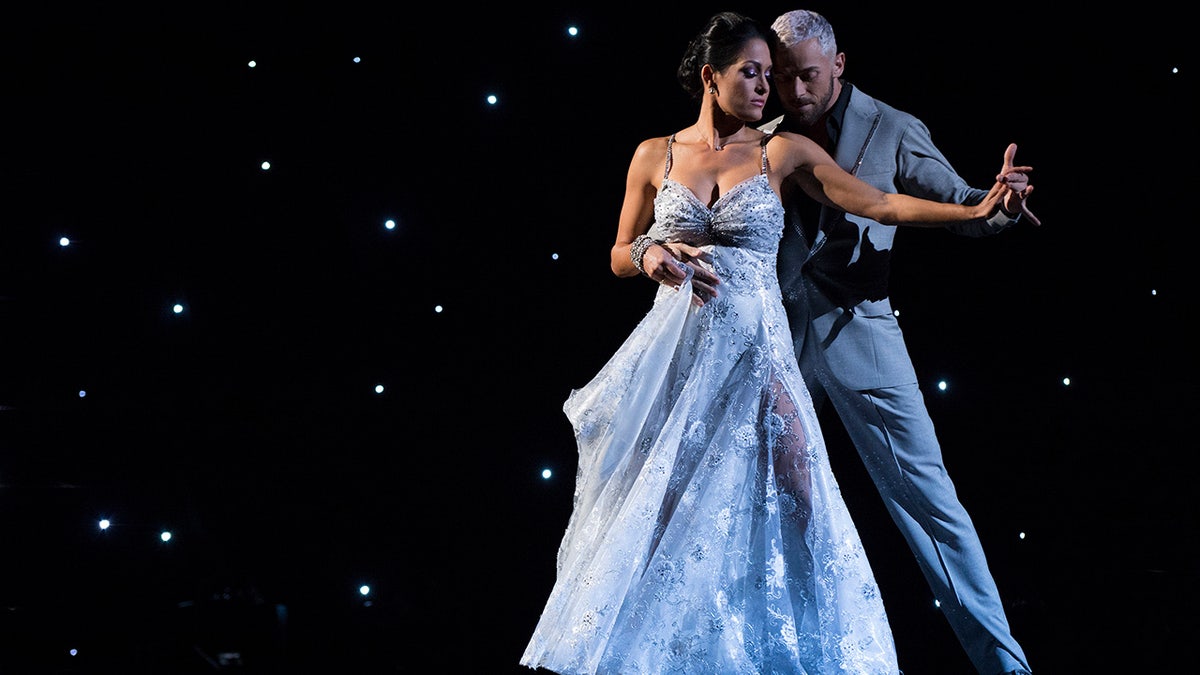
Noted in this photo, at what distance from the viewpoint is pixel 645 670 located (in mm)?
2248

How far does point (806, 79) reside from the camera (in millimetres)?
2678

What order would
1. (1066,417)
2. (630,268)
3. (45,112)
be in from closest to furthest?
(630,268) < (45,112) < (1066,417)

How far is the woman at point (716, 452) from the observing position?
230cm

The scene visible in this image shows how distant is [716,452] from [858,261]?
2.14 feet

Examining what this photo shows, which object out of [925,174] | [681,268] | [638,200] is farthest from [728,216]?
[925,174]

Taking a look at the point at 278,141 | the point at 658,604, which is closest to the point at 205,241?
the point at 278,141

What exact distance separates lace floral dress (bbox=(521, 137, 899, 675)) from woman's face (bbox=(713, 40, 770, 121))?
0.17 metres

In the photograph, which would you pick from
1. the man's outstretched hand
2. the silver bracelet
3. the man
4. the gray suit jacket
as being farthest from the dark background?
the man's outstretched hand

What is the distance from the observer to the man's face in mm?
2664

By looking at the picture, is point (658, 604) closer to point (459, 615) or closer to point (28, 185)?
point (459, 615)

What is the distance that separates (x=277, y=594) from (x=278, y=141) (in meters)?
1.42

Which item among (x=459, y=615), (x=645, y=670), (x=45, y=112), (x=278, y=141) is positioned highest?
(x=45, y=112)

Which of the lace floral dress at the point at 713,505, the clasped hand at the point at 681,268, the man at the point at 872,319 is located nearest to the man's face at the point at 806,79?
the man at the point at 872,319

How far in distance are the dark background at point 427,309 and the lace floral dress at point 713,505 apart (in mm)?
813
